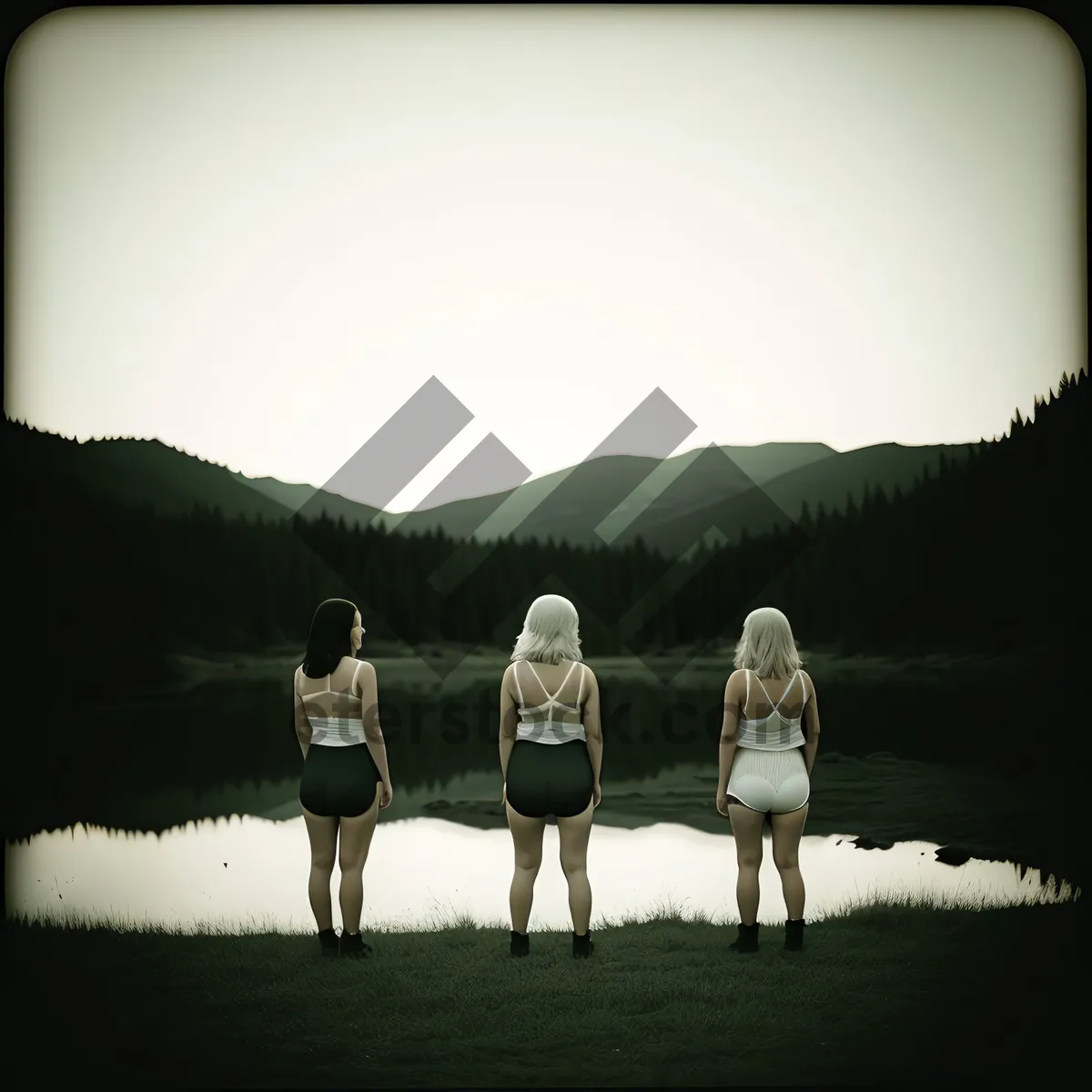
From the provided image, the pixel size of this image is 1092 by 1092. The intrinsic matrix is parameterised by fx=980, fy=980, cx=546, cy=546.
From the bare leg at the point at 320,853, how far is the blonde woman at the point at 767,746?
176 cm

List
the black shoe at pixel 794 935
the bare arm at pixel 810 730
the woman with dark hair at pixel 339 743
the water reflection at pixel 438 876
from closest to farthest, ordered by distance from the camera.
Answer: the woman with dark hair at pixel 339 743, the bare arm at pixel 810 730, the black shoe at pixel 794 935, the water reflection at pixel 438 876

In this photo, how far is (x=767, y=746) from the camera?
4414 mm

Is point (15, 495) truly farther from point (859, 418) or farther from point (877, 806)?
point (877, 806)

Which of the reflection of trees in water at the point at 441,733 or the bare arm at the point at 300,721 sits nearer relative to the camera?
the bare arm at the point at 300,721

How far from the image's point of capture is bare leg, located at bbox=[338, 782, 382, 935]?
14.5ft

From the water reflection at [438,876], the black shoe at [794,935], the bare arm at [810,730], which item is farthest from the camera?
the water reflection at [438,876]

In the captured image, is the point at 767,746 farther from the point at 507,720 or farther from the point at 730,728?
the point at 507,720

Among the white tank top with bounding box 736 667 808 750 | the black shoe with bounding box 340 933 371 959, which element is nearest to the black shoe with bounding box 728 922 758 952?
the white tank top with bounding box 736 667 808 750

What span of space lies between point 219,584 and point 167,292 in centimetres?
161

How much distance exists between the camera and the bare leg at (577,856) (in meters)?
4.43

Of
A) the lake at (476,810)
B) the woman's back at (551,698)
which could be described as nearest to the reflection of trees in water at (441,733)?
the lake at (476,810)

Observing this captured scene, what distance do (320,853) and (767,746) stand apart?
6.81ft

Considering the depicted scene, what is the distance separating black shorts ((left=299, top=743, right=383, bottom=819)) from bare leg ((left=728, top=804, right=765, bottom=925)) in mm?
1670

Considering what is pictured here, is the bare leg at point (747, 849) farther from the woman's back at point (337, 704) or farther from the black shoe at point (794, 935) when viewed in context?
the woman's back at point (337, 704)
